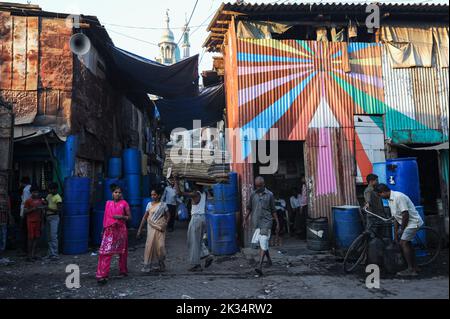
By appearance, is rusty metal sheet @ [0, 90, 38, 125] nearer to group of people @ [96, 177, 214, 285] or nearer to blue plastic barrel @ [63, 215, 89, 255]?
blue plastic barrel @ [63, 215, 89, 255]

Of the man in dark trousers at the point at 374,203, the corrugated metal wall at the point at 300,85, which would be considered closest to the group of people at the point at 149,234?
the man in dark trousers at the point at 374,203

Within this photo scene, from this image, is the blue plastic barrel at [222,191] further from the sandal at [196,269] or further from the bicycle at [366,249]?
the bicycle at [366,249]

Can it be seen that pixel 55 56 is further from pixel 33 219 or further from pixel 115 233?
pixel 115 233

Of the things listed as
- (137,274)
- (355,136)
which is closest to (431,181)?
(355,136)

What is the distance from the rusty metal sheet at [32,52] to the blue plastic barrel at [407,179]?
8873 millimetres

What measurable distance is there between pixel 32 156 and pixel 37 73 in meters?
2.16

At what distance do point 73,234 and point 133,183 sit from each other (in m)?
3.55

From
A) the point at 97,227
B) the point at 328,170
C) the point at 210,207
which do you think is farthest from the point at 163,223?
the point at 328,170

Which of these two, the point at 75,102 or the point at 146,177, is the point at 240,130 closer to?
the point at 75,102

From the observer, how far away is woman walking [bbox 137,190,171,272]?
602 cm

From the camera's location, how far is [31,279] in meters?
5.75

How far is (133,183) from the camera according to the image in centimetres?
1110

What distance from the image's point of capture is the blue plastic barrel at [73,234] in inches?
303

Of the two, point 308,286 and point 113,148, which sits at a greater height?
point 113,148
